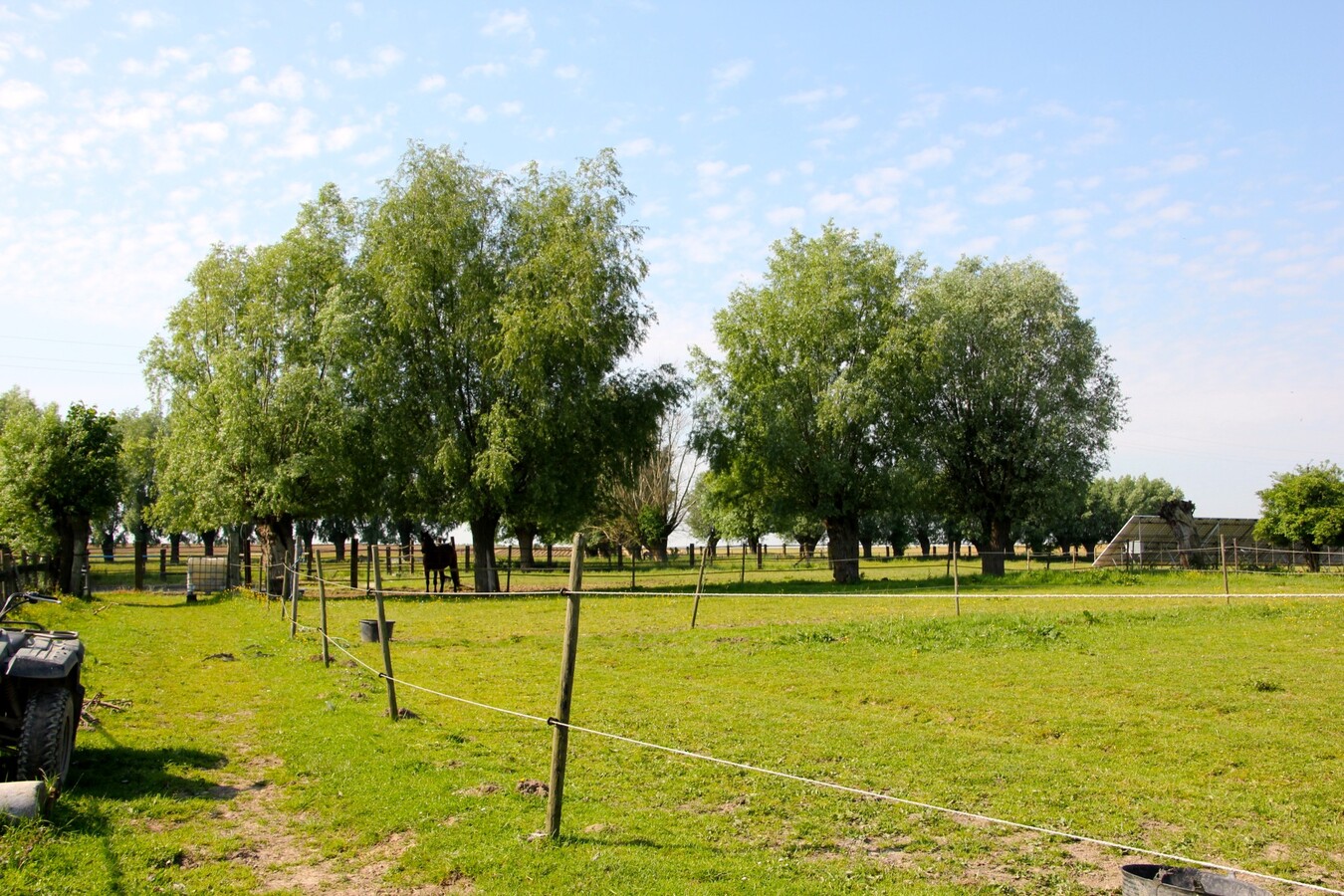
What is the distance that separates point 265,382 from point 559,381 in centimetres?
1083

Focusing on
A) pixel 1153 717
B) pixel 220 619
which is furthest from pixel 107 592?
pixel 1153 717

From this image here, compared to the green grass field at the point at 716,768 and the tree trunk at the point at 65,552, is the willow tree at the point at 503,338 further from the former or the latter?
the green grass field at the point at 716,768

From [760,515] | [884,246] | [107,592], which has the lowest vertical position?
[107,592]

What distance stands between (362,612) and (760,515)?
19684 millimetres

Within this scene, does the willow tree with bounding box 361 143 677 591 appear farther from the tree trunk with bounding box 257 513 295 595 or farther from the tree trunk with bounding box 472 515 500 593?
the tree trunk with bounding box 257 513 295 595

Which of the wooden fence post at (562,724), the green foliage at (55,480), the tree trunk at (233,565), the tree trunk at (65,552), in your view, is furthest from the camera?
the tree trunk at (233,565)

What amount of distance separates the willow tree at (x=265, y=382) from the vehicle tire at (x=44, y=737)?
2590 centimetres

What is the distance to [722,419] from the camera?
40.7 m

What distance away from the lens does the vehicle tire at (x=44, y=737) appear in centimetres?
634

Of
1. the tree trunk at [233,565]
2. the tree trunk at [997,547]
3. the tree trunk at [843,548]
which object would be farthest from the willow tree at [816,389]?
the tree trunk at [233,565]

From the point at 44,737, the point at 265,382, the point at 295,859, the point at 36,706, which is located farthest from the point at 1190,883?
the point at 265,382

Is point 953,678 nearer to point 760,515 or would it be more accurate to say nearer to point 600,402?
point 600,402

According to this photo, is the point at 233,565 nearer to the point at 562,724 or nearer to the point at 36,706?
the point at 36,706

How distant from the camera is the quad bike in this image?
6.39 metres
